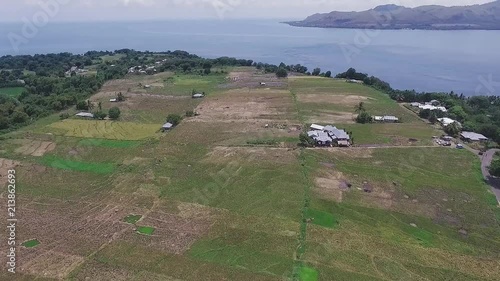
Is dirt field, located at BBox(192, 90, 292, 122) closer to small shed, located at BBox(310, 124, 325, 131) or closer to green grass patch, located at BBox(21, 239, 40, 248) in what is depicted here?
small shed, located at BBox(310, 124, 325, 131)

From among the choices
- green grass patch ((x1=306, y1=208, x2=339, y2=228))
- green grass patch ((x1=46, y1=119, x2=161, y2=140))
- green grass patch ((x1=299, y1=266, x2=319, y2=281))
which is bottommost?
green grass patch ((x1=299, y1=266, x2=319, y2=281))

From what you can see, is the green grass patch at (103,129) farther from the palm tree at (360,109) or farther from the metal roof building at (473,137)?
the metal roof building at (473,137)

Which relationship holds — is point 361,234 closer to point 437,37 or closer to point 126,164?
point 126,164

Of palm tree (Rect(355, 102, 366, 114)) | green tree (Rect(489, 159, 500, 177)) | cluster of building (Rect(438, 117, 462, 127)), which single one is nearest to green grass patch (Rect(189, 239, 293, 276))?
green tree (Rect(489, 159, 500, 177))

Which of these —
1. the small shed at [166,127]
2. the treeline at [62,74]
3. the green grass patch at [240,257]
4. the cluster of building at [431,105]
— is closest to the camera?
the green grass patch at [240,257]

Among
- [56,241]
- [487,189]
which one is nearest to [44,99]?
[56,241]

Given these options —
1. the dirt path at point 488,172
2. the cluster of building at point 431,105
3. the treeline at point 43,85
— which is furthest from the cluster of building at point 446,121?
the treeline at point 43,85

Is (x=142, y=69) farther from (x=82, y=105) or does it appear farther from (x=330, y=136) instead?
(x=330, y=136)
